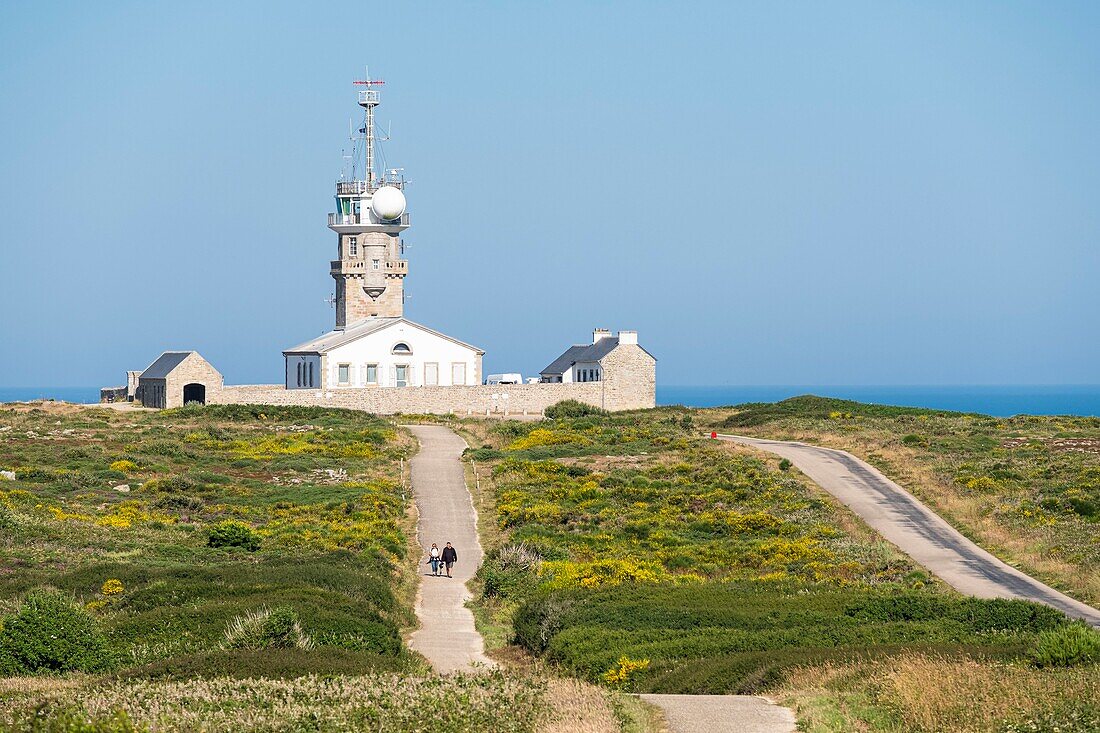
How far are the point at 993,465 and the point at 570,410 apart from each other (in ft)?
91.1

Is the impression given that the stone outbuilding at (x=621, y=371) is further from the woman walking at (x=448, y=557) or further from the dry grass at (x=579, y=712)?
the dry grass at (x=579, y=712)

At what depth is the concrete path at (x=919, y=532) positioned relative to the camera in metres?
28.0

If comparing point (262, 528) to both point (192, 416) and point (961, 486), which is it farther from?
point (192, 416)

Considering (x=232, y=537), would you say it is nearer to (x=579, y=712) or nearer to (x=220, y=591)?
(x=220, y=591)

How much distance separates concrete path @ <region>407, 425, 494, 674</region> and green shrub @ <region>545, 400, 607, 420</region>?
8877mm

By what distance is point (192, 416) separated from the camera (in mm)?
61375

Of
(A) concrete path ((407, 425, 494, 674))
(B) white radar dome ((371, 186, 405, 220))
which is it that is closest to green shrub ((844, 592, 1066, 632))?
(A) concrete path ((407, 425, 494, 674))

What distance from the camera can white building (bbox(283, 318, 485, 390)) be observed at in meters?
68.9

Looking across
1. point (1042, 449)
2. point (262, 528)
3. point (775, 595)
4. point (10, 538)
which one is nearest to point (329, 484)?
point (262, 528)

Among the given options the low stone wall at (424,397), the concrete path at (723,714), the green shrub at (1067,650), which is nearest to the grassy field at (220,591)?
the concrete path at (723,714)

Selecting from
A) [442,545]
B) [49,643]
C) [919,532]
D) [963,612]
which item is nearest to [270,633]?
[49,643]

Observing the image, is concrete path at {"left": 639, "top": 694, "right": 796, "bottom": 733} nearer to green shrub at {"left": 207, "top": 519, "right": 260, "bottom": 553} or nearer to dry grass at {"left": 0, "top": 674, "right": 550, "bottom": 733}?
dry grass at {"left": 0, "top": 674, "right": 550, "bottom": 733}

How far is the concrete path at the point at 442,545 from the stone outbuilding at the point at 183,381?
508 inches

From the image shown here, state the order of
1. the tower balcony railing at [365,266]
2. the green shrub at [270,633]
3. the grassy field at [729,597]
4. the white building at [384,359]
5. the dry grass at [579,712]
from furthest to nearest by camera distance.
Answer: the tower balcony railing at [365,266] → the white building at [384,359] → the green shrub at [270,633] → the grassy field at [729,597] → the dry grass at [579,712]
